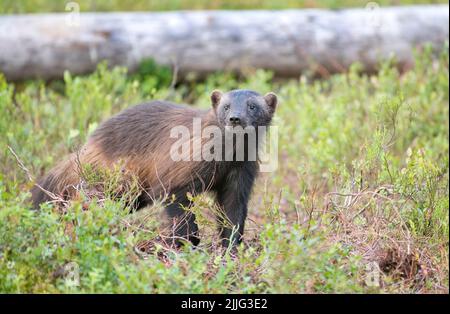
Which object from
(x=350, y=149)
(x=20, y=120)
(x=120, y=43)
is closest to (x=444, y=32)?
(x=350, y=149)

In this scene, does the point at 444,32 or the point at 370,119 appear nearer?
the point at 370,119

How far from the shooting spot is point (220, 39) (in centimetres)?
1224

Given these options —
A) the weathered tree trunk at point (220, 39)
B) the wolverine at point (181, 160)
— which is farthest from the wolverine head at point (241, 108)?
the weathered tree trunk at point (220, 39)

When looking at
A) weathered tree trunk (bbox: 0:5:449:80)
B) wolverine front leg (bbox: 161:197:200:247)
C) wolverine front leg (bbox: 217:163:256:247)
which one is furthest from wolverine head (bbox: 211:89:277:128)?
weathered tree trunk (bbox: 0:5:449:80)

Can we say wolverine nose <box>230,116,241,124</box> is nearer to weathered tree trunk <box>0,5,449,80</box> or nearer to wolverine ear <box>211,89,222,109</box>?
wolverine ear <box>211,89,222,109</box>

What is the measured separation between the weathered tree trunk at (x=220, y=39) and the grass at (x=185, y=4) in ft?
7.60

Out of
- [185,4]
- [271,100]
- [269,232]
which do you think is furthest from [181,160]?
[185,4]

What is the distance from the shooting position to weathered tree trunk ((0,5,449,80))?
11.7 m

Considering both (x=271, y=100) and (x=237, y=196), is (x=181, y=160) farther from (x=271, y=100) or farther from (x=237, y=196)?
(x=271, y=100)

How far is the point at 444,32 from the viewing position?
40.8ft

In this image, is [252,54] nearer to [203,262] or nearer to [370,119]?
[370,119]

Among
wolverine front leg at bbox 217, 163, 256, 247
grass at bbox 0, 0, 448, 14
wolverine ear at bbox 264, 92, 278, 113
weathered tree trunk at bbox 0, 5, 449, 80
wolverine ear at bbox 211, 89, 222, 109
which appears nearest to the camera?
wolverine front leg at bbox 217, 163, 256, 247

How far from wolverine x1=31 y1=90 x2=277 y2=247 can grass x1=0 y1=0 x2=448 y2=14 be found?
731 centimetres
